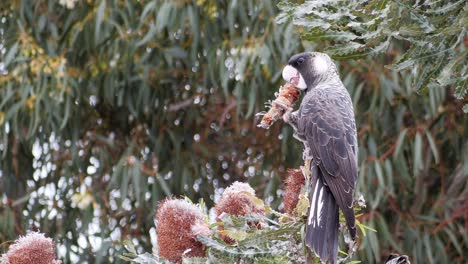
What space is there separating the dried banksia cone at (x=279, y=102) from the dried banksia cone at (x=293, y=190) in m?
0.11

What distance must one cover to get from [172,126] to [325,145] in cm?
241

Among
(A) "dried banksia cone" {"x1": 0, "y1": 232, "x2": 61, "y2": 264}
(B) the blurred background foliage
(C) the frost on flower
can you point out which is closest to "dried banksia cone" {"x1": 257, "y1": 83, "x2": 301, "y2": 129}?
(A) "dried banksia cone" {"x1": 0, "y1": 232, "x2": 61, "y2": 264}

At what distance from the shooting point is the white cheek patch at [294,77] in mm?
2064

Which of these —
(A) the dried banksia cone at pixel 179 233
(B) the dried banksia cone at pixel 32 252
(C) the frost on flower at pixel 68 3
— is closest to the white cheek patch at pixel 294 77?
(A) the dried banksia cone at pixel 179 233

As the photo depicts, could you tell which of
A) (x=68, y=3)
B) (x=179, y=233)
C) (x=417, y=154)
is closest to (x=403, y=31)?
(x=179, y=233)

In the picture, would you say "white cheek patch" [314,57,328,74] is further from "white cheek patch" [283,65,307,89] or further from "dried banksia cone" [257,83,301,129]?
"dried banksia cone" [257,83,301,129]

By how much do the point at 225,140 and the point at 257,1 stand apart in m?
0.70

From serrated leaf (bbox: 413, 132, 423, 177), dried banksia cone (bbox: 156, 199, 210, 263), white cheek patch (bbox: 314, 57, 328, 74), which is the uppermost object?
white cheek patch (bbox: 314, 57, 328, 74)

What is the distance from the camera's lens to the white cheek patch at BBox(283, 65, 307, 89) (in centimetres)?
206

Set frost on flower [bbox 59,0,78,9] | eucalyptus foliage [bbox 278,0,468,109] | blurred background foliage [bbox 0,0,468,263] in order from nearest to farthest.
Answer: eucalyptus foliage [bbox 278,0,468,109], blurred background foliage [bbox 0,0,468,263], frost on flower [bbox 59,0,78,9]

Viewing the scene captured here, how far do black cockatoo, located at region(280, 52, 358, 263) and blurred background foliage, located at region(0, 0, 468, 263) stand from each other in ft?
5.22

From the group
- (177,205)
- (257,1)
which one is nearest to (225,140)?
(257,1)

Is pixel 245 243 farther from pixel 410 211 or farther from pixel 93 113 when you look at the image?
pixel 93 113

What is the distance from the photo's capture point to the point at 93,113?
4.39 metres
